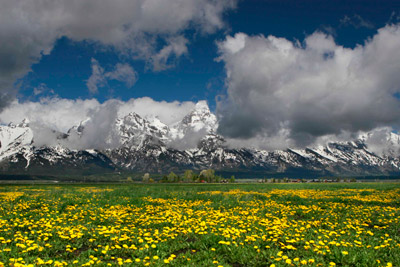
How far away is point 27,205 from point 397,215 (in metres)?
24.0

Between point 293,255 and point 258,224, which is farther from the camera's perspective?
point 258,224

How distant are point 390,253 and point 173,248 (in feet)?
25.1

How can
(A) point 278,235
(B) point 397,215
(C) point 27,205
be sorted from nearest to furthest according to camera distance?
(A) point 278,235, (B) point 397,215, (C) point 27,205

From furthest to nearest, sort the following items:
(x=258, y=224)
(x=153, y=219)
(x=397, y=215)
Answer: (x=397, y=215), (x=153, y=219), (x=258, y=224)

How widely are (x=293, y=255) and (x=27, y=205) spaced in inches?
699

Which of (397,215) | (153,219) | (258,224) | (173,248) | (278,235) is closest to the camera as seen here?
(173,248)

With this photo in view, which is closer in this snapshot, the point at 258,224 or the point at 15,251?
the point at 15,251

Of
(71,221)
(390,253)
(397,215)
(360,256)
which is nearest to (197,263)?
(360,256)

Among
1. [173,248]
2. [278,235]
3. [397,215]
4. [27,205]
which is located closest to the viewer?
[173,248]

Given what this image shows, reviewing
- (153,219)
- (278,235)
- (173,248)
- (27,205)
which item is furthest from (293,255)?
(27,205)

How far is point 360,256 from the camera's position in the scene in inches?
348

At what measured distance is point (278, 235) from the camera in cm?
1139

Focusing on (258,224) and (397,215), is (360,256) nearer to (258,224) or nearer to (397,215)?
(258,224)

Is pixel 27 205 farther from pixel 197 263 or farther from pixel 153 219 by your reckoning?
pixel 197 263
